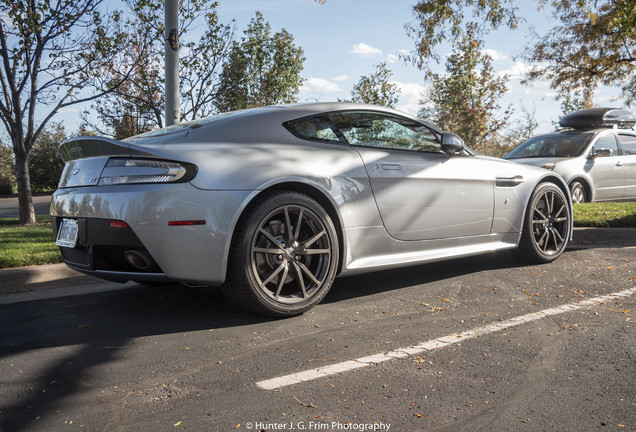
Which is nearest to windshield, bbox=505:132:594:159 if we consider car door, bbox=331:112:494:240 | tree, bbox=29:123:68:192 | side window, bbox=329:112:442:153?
car door, bbox=331:112:494:240

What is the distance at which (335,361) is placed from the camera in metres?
2.78

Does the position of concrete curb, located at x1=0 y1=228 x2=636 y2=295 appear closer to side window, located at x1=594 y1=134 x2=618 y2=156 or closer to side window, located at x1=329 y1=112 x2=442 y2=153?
side window, located at x1=329 y1=112 x2=442 y2=153

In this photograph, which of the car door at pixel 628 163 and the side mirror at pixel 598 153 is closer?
the side mirror at pixel 598 153

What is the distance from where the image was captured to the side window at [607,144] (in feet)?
35.2

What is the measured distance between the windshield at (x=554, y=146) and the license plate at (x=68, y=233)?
9128 millimetres

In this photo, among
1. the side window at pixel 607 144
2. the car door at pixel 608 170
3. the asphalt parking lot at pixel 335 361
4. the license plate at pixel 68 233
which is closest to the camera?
the asphalt parking lot at pixel 335 361

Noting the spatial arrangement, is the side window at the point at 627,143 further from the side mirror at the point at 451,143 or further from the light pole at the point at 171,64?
the light pole at the point at 171,64

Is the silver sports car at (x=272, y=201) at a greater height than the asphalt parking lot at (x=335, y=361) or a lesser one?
greater

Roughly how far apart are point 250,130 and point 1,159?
135 ft

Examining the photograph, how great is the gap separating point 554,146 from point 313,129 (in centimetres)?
833

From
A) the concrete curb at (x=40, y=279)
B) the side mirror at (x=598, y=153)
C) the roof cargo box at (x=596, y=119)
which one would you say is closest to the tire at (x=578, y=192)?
the side mirror at (x=598, y=153)

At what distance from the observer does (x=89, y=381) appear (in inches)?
101

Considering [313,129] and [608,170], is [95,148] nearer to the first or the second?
[313,129]

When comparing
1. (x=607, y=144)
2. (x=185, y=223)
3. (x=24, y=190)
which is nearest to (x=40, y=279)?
(x=185, y=223)
